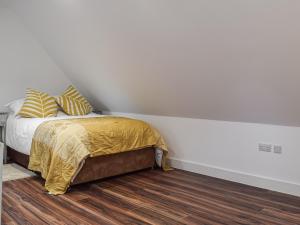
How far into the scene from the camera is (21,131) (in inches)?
154

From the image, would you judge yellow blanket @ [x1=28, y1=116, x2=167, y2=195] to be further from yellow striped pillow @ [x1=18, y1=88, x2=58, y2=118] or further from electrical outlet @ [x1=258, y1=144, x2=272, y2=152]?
electrical outlet @ [x1=258, y1=144, x2=272, y2=152]

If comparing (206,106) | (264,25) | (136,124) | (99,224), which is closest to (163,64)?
(206,106)

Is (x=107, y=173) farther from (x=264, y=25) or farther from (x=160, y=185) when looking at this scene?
(x=264, y=25)

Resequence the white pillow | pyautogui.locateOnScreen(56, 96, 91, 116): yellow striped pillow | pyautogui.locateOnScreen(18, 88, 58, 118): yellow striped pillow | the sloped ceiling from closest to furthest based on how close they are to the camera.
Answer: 1. the sloped ceiling
2. pyautogui.locateOnScreen(18, 88, 58, 118): yellow striped pillow
3. the white pillow
4. pyautogui.locateOnScreen(56, 96, 91, 116): yellow striped pillow

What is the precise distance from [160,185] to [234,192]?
0.81 m

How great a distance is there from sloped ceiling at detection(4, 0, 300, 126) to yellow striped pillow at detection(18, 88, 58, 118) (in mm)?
707

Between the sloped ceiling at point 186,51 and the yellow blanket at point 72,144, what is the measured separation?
2.02 feet

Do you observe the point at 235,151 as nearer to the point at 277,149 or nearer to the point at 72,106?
the point at 277,149

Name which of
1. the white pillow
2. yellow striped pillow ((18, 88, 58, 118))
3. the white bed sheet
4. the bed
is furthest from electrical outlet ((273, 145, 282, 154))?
the white pillow

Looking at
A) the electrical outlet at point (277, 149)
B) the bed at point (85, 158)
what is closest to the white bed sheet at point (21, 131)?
the bed at point (85, 158)

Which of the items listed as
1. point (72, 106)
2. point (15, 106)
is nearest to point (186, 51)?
point (72, 106)

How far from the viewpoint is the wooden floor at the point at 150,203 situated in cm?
254

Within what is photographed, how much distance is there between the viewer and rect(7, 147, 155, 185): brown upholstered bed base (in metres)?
3.37

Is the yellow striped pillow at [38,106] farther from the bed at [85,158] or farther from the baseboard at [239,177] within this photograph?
the baseboard at [239,177]
